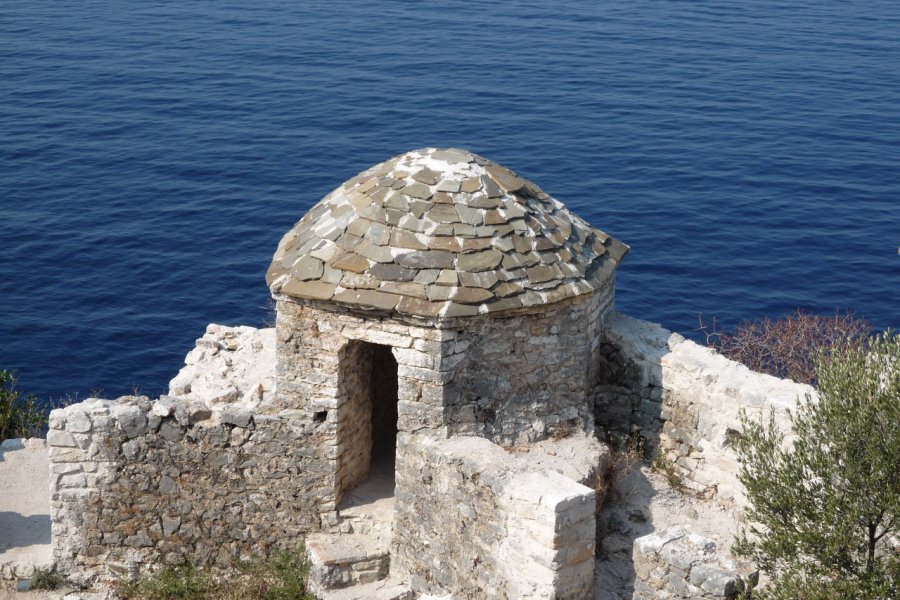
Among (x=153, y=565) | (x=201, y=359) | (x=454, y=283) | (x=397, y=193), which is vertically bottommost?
(x=153, y=565)

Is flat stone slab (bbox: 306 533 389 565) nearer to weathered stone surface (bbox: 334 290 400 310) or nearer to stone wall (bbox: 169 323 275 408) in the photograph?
stone wall (bbox: 169 323 275 408)

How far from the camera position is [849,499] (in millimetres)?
10102

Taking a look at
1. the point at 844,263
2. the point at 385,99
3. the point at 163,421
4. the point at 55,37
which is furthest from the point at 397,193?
the point at 55,37

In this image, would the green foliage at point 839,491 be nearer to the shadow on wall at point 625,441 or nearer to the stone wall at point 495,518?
the stone wall at point 495,518

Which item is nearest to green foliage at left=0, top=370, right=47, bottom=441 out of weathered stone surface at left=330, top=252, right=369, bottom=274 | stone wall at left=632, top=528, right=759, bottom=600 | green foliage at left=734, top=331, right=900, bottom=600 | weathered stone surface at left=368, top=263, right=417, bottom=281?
weathered stone surface at left=330, top=252, right=369, bottom=274

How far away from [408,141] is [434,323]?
25.0m

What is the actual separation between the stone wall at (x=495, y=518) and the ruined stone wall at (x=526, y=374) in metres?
0.28

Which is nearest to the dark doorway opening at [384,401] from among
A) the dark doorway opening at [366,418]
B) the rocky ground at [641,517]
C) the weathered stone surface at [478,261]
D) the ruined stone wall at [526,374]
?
the dark doorway opening at [366,418]

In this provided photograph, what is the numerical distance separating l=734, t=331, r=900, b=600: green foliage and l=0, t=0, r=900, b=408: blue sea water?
53.9 ft

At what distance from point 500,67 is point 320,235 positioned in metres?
33.0

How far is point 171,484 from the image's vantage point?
12.6 m

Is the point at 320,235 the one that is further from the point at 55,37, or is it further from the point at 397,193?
the point at 55,37

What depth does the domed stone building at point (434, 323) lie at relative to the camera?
38.2 feet

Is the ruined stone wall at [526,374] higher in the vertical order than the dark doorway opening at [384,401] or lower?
higher
